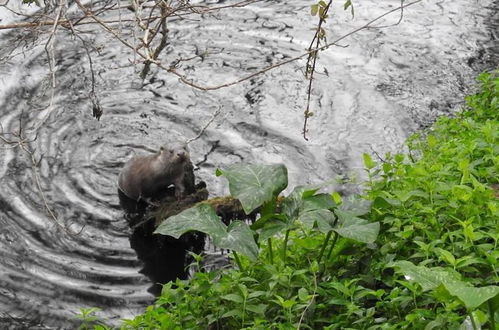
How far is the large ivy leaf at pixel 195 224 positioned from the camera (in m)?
4.22

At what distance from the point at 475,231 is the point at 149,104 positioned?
5369 millimetres

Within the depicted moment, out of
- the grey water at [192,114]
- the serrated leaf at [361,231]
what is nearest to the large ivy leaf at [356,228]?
the serrated leaf at [361,231]

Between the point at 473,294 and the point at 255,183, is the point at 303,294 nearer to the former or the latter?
the point at 255,183

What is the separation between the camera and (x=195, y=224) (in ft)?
14.0

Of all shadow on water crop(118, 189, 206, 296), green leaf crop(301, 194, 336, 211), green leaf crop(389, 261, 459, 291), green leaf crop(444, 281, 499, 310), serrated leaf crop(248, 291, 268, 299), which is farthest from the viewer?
shadow on water crop(118, 189, 206, 296)

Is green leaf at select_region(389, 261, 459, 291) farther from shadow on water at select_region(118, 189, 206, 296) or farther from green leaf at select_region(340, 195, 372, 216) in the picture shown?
shadow on water at select_region(118, 189, 206, 296)

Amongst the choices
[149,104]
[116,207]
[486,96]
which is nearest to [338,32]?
[149,104]

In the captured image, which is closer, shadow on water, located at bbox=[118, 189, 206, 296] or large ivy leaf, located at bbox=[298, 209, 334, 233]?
large ivy leaf, located at bbox=[298, 209, 334, 233]

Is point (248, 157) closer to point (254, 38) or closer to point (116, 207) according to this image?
point (116, 207)

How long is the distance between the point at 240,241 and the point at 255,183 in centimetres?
44

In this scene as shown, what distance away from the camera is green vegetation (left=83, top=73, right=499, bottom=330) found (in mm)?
4012

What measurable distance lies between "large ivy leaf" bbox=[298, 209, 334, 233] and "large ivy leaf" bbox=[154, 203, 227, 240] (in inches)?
18.3

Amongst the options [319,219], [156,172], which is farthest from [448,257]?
[156,172]

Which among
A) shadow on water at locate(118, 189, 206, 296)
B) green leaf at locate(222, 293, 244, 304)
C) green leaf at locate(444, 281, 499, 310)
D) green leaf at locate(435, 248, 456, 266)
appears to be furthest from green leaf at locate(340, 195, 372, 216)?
shadow on water at locate(118, 189, 206, 296)
